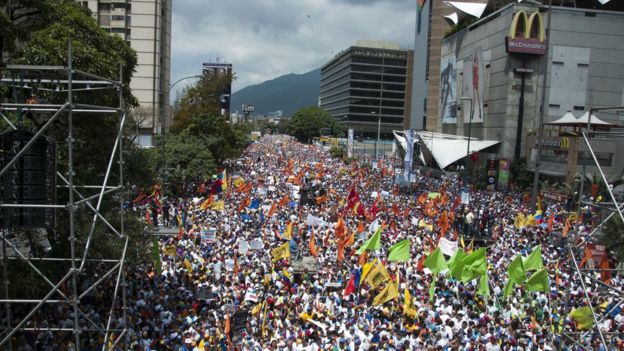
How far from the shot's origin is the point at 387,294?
44.0ft

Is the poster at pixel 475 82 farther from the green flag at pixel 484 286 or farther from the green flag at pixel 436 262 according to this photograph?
the green flag at pixel 484 286

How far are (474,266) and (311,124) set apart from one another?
123674 mm

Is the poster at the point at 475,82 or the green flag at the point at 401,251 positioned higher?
the poster at the point at 475,82

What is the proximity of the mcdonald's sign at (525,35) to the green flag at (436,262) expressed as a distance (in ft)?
129

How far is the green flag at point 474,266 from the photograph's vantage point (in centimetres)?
1401

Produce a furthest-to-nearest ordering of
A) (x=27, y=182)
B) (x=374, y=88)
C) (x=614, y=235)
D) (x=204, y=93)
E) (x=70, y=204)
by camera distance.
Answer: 1. (x=374, y=88)
2. (x=204, y=93)
3. (x=614, y=235)
4. (x=27, y=182)
5. (x=70, y=204)

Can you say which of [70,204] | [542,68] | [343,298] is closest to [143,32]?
[542,68]

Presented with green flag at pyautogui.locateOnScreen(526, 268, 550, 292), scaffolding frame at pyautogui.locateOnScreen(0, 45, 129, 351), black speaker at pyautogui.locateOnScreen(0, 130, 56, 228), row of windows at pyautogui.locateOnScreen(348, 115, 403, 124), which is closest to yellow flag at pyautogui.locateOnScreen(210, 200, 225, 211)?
scaffolding frame at pyautogui.locateOnScreen(0, 45, 129, 351)

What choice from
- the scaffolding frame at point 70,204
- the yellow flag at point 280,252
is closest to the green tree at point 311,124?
the yellow flag at point 280,252

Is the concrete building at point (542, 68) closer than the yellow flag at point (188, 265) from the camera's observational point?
No

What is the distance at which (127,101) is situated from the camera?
47.7 feet

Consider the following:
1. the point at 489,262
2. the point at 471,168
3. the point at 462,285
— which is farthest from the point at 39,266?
the point at 471,168

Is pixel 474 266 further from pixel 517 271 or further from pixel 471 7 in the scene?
pixel 471 7

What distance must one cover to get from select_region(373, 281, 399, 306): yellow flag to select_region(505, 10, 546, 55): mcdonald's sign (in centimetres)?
4129
